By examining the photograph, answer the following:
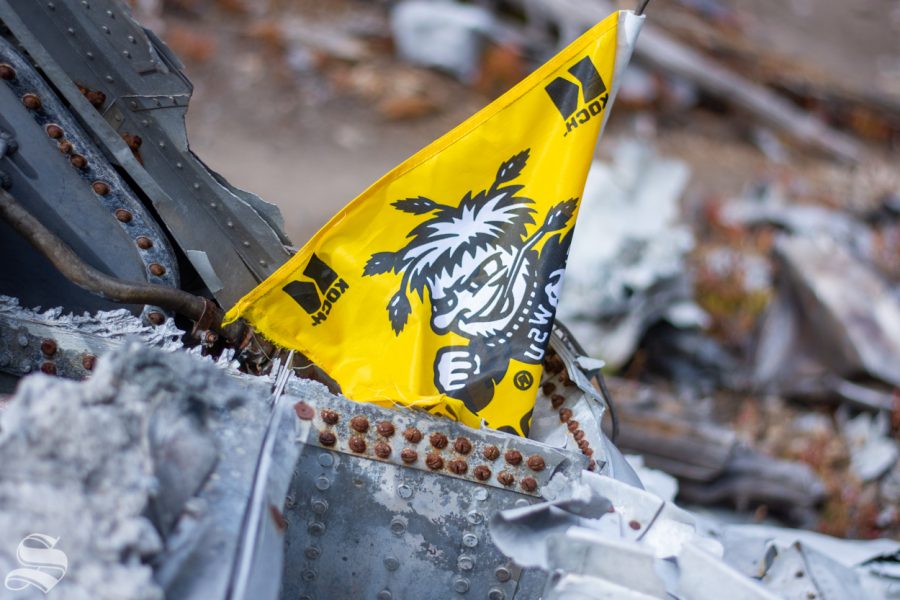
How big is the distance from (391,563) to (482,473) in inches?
14.8

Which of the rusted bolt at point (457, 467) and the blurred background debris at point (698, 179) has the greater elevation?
the blurred background debris at point (698, 179)

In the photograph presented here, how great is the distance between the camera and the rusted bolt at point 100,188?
2816 millimetres

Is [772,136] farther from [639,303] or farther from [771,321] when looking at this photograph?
[639,303]

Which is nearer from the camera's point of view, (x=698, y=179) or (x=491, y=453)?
(x=491, y=453)

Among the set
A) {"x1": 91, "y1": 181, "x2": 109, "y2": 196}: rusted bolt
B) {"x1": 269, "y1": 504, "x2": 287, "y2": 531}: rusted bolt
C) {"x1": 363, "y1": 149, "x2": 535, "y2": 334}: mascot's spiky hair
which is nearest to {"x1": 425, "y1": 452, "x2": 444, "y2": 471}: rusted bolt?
{"x1": 363, "y1": 149, "x2": 535, "y2": 334}: mascot's spiky hair

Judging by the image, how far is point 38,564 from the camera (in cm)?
166

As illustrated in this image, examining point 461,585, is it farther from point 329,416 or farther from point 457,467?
point 329,416

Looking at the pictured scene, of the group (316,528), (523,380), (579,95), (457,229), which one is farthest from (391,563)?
(579,95)

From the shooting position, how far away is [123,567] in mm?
1612

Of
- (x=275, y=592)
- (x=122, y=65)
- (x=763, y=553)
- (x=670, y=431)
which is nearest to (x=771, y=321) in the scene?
(x=670, y=431)

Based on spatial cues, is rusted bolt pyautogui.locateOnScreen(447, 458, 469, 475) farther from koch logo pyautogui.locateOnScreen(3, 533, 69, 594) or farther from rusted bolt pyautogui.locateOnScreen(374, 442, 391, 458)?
koch logo pyautogui.locateOnScreen(3, 533, 69, 594)

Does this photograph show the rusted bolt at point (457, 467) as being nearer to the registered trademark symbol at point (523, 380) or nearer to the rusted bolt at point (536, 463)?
the rusted bolt at point (536, 463)

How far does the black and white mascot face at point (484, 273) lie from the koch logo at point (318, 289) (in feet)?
0.37

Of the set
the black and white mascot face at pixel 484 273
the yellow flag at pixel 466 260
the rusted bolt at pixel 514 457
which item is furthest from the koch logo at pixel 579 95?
the rusted bolt at pixel 514 457
